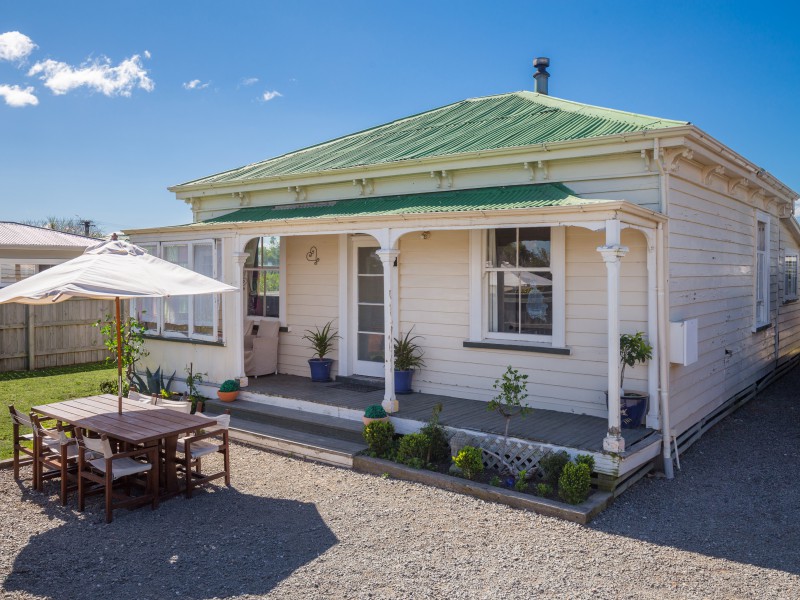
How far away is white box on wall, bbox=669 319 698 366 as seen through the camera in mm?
6895

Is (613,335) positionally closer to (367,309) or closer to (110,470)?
(367,309)

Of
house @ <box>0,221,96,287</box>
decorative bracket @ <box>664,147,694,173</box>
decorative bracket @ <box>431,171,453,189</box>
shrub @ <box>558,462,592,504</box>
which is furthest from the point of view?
house @ <box>0,221,96,287</box>

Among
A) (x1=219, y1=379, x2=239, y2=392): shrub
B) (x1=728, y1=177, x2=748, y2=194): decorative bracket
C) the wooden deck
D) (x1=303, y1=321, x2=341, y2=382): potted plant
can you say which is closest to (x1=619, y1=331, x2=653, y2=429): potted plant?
the wooden deck

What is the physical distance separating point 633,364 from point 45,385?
1038cm

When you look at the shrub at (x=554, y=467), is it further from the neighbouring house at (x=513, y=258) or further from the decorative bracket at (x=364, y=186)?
the decorative bracket at (x=364, y=186)

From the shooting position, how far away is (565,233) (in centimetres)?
746

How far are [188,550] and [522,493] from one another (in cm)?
294

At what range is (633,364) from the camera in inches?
267

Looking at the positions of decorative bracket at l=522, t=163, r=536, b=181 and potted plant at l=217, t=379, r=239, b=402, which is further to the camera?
potted plant at l=217, t=379, r=239, b=402

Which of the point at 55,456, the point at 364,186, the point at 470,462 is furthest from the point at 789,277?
the point at 55,456

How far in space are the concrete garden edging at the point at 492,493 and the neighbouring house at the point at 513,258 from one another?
0.58 meters

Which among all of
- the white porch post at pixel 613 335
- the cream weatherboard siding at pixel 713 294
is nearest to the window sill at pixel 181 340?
the white porch post at pixel 613 335

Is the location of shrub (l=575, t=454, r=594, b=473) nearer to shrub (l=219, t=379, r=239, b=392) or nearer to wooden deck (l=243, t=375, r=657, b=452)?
wooden deck (l=243, t=375, r=657, b=452)

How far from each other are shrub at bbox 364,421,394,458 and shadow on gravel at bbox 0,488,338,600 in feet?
4.30
